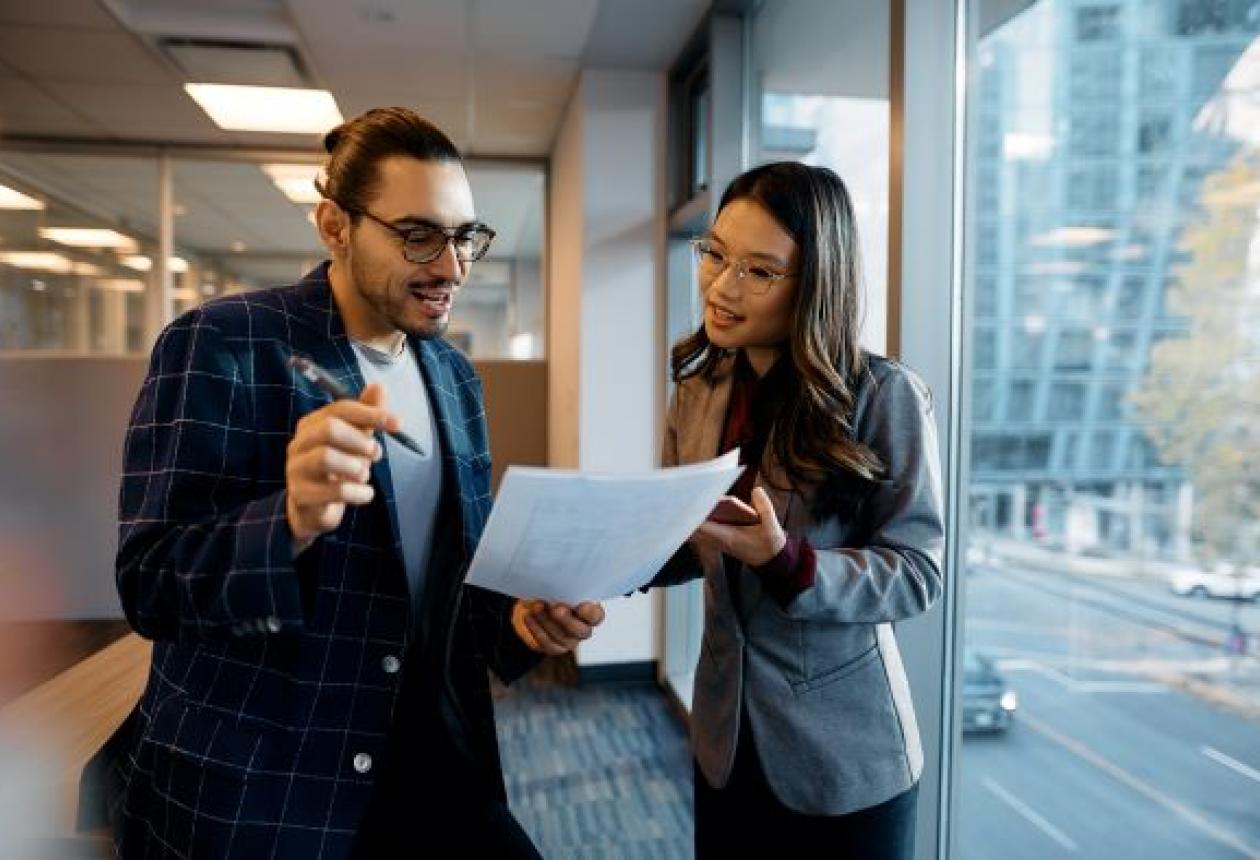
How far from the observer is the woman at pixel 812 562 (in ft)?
3.22

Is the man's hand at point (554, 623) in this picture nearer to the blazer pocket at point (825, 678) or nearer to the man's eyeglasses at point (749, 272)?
the blazer pocket at point (825, 678)

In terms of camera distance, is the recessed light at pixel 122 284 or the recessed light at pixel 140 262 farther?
the recessed light at pixel 140 262

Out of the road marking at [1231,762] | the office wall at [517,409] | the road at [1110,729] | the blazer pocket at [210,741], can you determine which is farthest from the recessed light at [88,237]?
the road marking at [1231,762]

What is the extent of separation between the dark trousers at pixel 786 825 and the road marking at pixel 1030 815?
Answer: 2.33 feet

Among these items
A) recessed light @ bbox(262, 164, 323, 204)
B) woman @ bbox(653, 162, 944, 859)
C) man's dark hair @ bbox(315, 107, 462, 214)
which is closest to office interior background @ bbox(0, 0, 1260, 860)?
woman @ bbox(653, 162, 944, 859)

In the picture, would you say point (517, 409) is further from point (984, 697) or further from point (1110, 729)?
point (1110, 729)

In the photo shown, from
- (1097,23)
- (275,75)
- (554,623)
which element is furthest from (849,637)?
(275,75)

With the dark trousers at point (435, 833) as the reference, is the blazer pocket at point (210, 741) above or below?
above

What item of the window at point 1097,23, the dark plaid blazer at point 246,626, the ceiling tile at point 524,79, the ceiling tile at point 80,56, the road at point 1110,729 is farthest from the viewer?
the ceiling tile at point 524,79

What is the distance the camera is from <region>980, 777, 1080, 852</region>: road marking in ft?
5.11

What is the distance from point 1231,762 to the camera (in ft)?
3.82

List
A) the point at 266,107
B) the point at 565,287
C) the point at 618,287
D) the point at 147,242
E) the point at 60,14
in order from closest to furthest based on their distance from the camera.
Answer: the point at 60,14 < the point at 618,287 < the point at 266,107 < the point at 565,287 < the point at 147,242

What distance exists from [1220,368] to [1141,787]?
719mm

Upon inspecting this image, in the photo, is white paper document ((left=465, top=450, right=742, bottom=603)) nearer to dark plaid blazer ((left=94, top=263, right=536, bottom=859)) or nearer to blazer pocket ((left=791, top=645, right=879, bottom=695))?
dark plaid blazer ((left=94, top=263, right=536, bottom=859))
